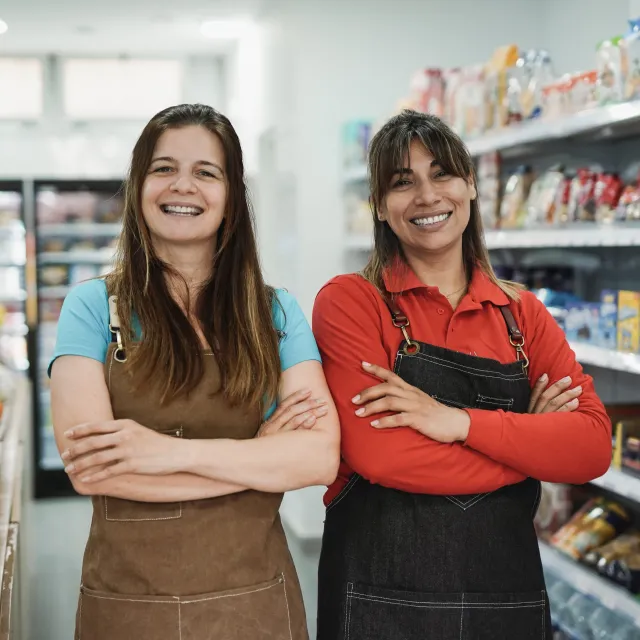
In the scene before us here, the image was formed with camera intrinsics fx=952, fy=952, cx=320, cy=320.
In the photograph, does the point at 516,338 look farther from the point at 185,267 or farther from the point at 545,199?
the point at 545,199

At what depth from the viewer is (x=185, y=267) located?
1955 mm

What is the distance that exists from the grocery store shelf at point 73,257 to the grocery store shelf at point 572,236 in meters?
4.52

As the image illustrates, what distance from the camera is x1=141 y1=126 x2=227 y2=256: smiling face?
188 cm

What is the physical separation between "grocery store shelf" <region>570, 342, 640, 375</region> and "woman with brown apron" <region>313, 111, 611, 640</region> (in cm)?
89

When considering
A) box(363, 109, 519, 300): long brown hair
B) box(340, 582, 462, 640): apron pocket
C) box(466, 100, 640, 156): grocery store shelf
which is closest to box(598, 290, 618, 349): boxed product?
box(466, 100, 640, 156): grocery store shelf

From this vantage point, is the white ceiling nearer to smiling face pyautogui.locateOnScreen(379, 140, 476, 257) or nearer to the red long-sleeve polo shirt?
smiling face pyautogui.locateOnScreen(379, 140, 476, 257)

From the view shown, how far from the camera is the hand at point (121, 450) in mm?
1717

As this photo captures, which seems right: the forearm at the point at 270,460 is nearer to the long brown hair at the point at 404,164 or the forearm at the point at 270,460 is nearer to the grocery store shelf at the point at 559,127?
the long brown hair at the point at 404,164

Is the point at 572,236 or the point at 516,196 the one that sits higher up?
the point at 516,196

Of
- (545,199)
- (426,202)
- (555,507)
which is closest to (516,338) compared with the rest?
(426,202)

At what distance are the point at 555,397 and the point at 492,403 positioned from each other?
5.7 inches

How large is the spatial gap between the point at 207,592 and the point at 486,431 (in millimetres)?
648

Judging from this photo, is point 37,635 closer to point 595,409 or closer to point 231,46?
point 595,409

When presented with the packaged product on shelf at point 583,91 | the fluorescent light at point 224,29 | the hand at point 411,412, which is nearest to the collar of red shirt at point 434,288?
the hand at point 411,412
